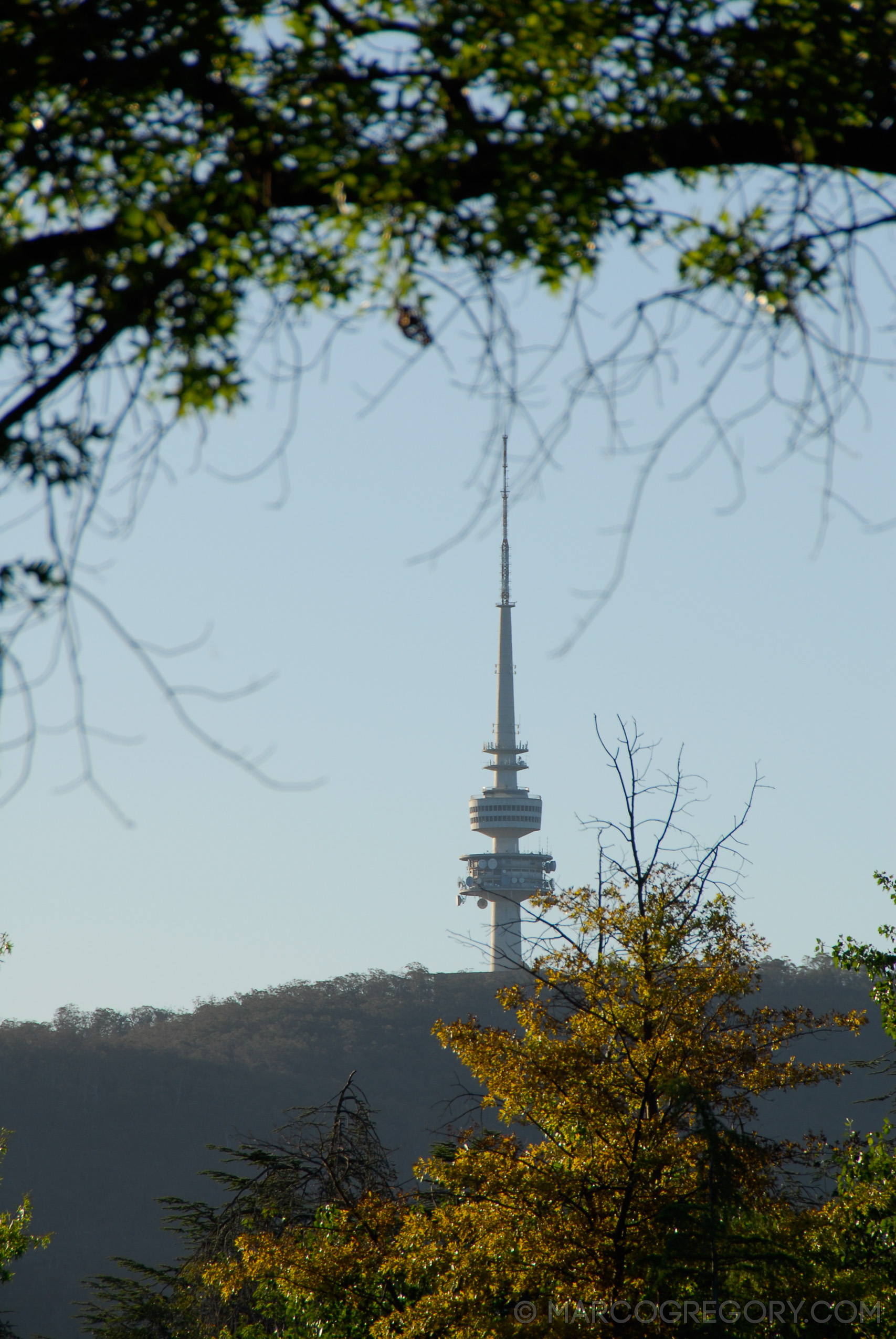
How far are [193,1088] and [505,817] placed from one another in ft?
182

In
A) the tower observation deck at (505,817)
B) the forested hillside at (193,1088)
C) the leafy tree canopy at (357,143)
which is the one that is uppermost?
the tower observation deck at (505,817)

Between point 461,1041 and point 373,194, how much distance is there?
897cm

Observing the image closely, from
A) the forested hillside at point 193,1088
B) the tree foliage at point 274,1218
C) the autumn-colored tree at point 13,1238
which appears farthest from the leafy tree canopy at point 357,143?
the forested hillside at point 193,1088

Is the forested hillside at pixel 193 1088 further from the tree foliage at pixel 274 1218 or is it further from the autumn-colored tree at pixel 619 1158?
the autumn-colored tree at pixel 619 1158

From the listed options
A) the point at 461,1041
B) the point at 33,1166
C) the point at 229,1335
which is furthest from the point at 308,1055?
the point at 461,1041

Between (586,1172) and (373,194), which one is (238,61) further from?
(586,1172)

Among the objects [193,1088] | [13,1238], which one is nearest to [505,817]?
[193,1088]

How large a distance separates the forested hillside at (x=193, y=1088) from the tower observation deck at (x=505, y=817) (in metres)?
24.7

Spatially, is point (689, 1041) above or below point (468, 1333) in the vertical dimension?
above

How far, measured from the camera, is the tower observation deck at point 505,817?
444 ft

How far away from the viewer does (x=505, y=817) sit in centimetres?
14062

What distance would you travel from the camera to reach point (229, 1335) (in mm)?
17906

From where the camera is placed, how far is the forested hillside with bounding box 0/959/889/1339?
249 ft

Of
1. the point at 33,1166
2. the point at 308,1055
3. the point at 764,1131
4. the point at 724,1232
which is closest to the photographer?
the point at 724,1232
